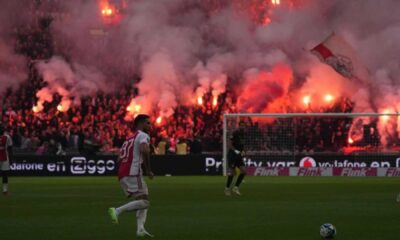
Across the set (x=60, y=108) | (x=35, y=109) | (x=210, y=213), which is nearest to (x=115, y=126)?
(x=60, y=108)

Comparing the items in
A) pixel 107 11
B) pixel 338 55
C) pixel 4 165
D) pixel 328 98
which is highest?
pixel 107 11

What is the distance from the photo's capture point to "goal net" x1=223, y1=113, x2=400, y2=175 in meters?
41.7

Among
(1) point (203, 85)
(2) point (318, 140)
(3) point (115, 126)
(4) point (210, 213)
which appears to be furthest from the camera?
(1) point (203, 85)

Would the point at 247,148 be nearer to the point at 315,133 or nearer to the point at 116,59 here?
the point at 315,133

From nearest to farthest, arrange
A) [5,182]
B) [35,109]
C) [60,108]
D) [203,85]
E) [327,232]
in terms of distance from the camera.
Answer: [327,232] < [5,182] < [60,108] < [35,109] < [203,85]

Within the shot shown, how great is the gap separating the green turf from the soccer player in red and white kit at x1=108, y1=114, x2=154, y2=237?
0.41 meters

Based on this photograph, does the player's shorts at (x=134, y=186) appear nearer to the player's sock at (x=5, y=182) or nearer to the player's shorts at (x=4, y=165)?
the player's sock at (x=5, y=182)

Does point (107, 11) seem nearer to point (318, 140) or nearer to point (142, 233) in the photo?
point (318, 140)

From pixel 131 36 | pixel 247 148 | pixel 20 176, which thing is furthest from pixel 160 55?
pixel 20 176

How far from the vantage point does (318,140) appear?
147 feet

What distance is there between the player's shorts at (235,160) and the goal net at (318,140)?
46.1 feet

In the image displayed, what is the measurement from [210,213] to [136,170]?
171 inches

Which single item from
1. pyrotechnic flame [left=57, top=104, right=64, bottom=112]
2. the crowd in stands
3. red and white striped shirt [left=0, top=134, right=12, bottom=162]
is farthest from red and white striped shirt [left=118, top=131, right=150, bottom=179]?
pyrotechnic flame [left=57, top=104, right=64, bottom=112]

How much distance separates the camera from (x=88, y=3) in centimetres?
5250
